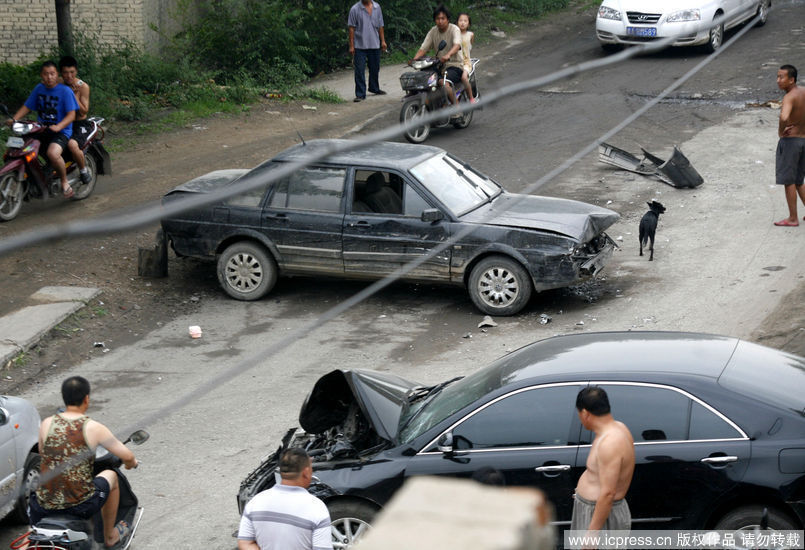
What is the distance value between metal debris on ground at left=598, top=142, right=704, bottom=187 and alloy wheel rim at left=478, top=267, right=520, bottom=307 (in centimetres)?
494

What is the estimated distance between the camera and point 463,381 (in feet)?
22.8

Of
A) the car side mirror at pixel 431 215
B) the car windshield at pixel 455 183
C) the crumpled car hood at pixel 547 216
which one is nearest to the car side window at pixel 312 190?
the car windshield at pixel 455 183

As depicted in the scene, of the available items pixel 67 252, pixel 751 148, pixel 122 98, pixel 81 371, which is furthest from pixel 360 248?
pixel 122 98

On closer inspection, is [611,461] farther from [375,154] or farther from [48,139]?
[48,139]

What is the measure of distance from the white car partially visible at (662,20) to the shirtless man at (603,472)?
52.4 ft

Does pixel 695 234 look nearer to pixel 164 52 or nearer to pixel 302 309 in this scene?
pixel 302 309

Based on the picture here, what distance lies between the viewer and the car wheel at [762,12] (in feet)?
75.9

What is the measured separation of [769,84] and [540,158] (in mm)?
6104

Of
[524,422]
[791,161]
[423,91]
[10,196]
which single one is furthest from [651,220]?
[10,196]

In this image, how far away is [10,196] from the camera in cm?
1330

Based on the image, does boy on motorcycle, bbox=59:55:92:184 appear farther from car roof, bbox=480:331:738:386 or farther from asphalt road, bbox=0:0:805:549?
car roof, bbox=480:331:738:386

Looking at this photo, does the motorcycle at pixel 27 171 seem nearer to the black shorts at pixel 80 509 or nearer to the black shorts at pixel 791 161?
the black shorts at pixel 80 509

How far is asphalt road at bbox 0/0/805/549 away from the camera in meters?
8.47

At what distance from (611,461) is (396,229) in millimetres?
6394
